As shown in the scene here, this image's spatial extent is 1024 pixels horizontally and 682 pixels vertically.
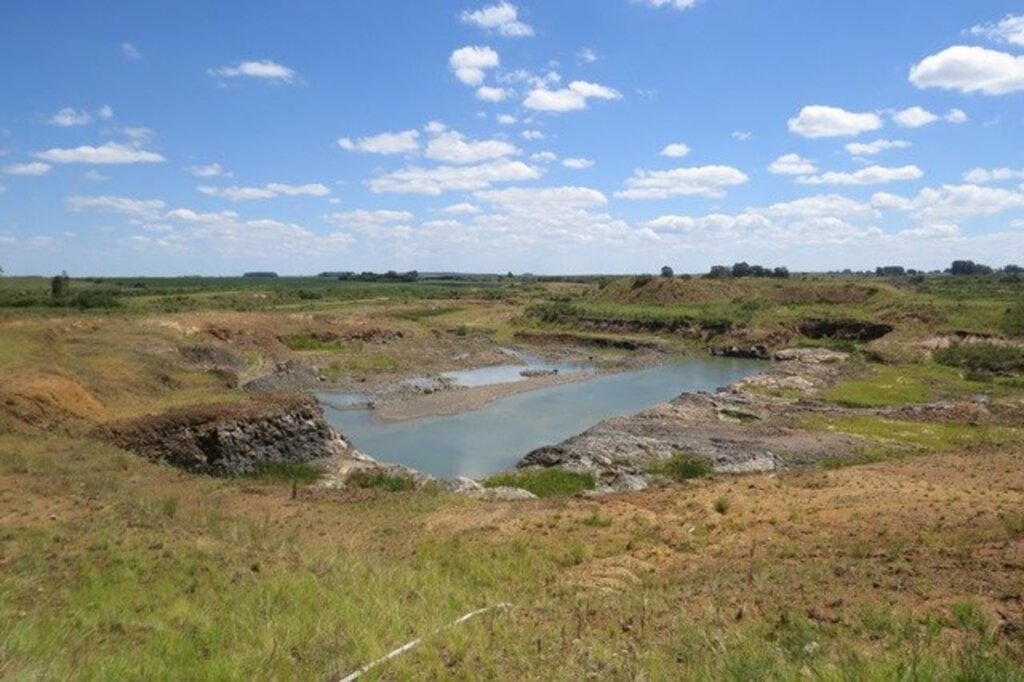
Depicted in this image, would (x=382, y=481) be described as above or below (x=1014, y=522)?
below

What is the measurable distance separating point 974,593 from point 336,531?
43.5 ft

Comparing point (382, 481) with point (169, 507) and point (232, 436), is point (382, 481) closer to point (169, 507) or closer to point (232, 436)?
point (232, 436)

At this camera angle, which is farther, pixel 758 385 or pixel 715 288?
pixel 715 288

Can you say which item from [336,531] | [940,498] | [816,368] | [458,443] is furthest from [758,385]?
[336,531]

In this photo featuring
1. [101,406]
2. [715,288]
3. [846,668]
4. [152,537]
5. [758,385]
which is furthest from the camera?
[715,288]

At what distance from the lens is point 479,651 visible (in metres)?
8.72

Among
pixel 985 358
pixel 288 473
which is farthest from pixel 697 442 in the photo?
pixel 985 358

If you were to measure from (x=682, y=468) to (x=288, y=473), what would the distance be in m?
14.5

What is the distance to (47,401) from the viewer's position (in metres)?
26.1

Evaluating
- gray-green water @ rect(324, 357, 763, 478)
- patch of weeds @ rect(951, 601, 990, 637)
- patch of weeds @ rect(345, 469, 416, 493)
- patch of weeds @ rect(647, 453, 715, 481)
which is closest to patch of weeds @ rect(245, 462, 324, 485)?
patch of weeds @ rect(345, 469, 416, 493)

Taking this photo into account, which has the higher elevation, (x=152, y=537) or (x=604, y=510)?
(x=152, y=537)

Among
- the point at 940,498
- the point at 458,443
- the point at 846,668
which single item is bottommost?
the point at 458,443

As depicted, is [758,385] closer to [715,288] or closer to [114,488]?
[114,488]

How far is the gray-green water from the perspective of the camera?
31969 millimetres
